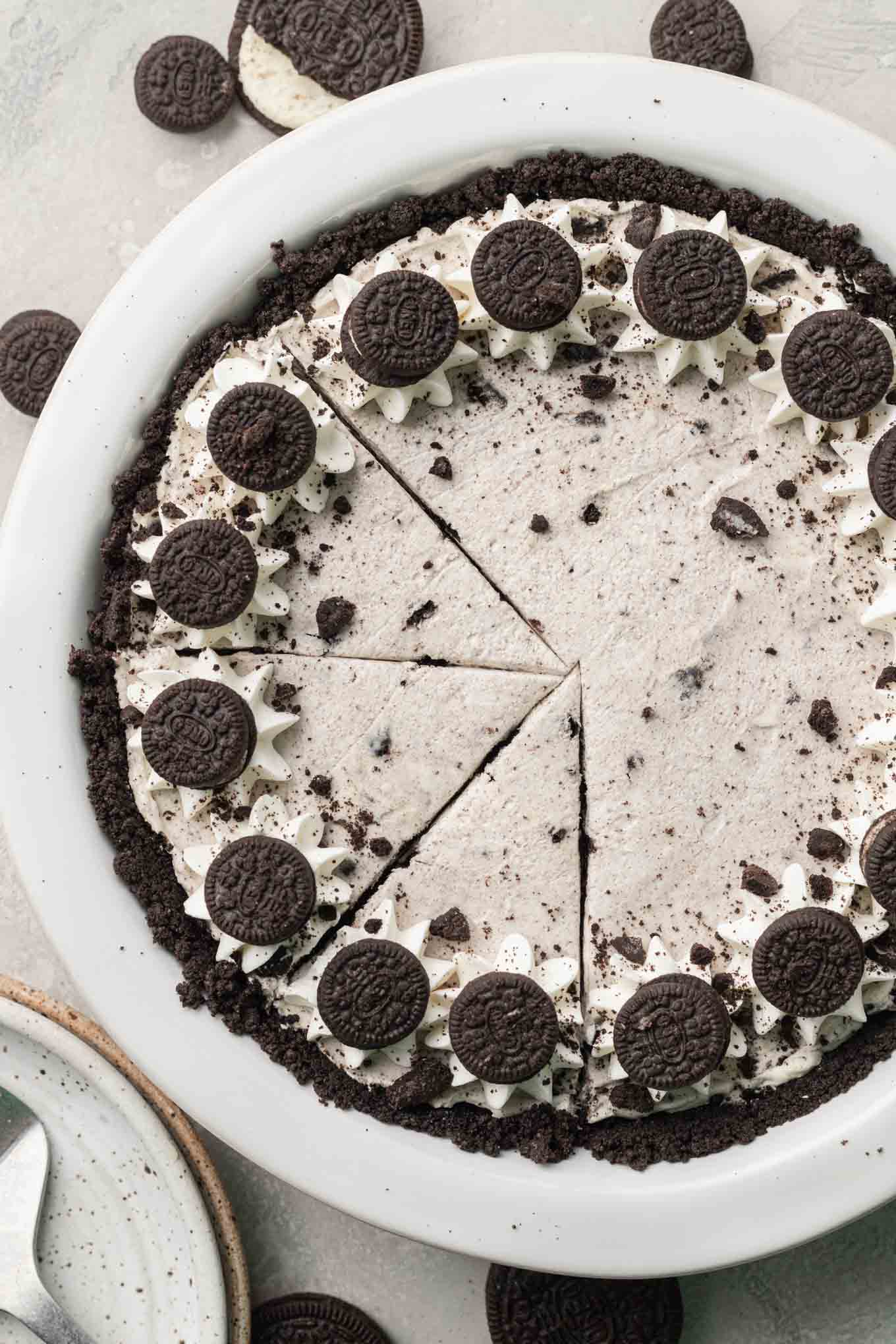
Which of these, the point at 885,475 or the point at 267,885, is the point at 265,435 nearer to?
the point at 267,885

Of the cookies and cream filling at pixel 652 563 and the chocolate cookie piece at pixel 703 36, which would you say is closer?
the cookies and cream filling at pixel 652 563

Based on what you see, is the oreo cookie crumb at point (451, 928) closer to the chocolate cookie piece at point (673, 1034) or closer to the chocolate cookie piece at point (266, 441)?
the chocolate cookie piece at point (673, 1034)

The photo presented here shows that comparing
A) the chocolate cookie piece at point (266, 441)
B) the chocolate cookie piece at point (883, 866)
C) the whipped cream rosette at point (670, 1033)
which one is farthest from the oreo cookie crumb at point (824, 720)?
the chocolate cookie piece at point (266, 441)

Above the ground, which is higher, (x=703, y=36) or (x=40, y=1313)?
(x=703, y=36)

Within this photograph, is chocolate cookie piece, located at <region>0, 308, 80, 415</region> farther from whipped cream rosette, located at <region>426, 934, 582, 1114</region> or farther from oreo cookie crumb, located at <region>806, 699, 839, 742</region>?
oreo cookie crumb, located at <region>806, 699, 839, 742</region>

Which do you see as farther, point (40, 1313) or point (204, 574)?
point (40, 1313)

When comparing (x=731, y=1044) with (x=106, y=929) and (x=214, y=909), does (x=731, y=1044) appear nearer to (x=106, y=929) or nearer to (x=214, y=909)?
(x=214, y=909)

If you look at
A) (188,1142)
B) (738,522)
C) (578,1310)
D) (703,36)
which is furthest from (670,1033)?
(703,36)
